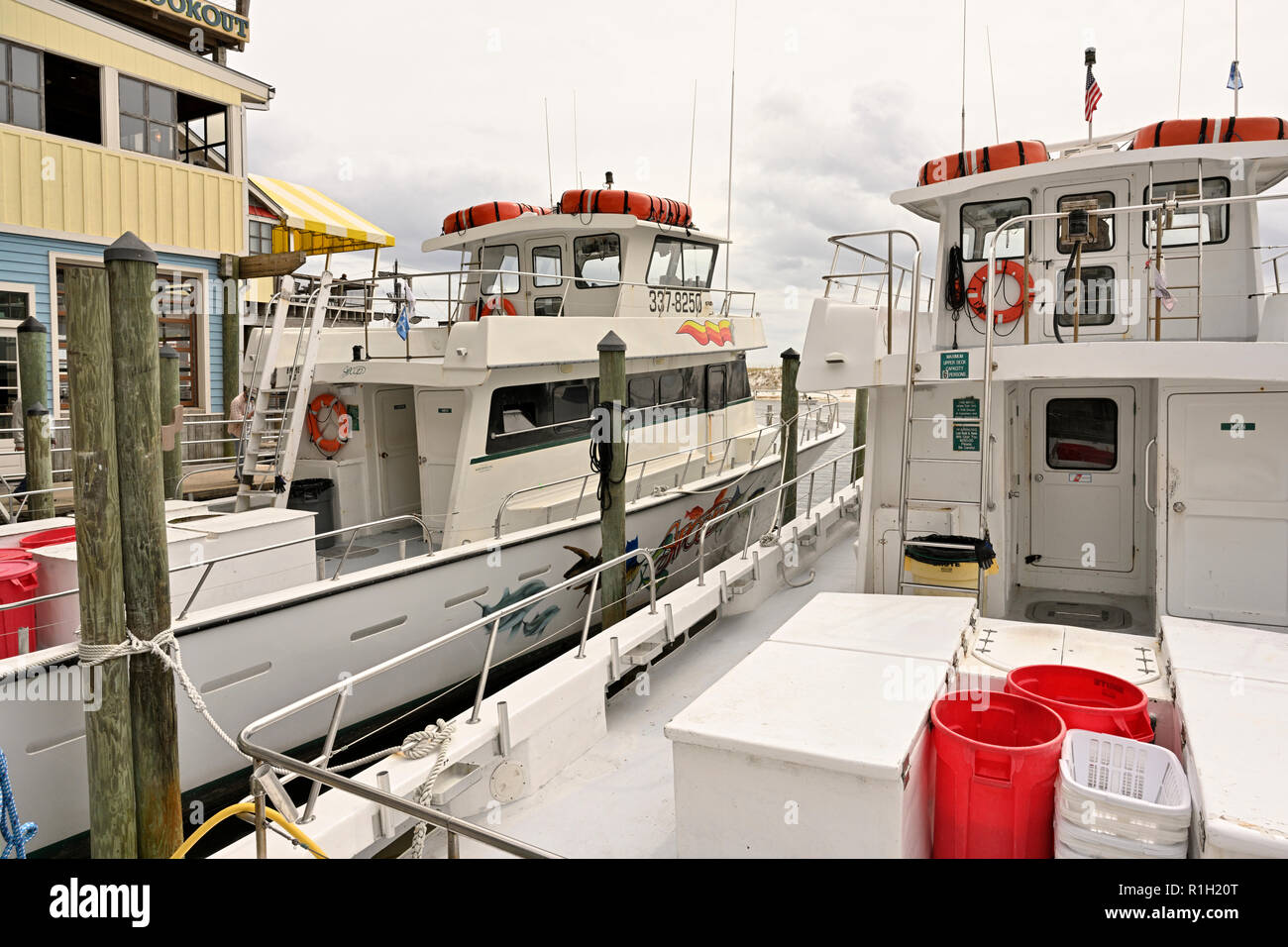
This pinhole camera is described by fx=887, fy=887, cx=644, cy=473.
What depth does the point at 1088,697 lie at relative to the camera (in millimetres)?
4145

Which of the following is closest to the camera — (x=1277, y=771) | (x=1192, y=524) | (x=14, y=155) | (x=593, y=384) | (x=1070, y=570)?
(x=1277, y=771)

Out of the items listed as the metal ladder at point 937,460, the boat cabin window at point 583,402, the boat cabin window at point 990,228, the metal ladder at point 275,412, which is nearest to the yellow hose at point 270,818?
the metal ladder at point 937,460

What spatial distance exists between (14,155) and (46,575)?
25.2 feet

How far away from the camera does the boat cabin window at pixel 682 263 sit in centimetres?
1092

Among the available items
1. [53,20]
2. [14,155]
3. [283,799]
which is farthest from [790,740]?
[53,20]

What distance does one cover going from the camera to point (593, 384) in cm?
975

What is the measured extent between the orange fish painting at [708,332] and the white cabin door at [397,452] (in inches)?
132

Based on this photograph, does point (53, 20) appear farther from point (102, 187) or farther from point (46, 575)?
point (46, 575)

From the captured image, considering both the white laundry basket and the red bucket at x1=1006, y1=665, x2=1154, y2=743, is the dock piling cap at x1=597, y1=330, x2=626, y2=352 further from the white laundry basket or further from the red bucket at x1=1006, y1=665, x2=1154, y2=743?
the white laundry basket

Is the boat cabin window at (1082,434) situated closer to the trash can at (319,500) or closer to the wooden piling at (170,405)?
the trash can at (319,500)

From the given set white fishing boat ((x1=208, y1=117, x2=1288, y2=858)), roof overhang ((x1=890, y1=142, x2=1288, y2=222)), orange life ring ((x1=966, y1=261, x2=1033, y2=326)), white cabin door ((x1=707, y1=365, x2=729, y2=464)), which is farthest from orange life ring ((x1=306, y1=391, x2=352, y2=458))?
orange life ring ((x1=966, y1=261, x2=1033, y2=326))

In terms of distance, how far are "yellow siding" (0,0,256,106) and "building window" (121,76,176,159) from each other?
0.52 ft

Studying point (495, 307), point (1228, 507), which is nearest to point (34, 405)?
point (495, 307)

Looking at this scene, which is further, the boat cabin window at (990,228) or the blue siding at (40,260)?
the blue siding at (40,260)
